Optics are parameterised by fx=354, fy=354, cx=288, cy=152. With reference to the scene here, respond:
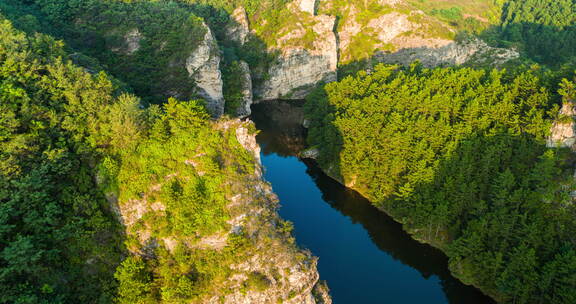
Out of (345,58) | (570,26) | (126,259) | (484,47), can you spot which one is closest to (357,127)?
(126,259)

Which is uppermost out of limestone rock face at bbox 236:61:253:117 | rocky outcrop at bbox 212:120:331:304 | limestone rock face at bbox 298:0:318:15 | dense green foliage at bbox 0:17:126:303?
limestone rock face at bbox 298:0:318:15

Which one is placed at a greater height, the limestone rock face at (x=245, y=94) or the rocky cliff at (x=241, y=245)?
the rocky cliff at (x=241, y=245)

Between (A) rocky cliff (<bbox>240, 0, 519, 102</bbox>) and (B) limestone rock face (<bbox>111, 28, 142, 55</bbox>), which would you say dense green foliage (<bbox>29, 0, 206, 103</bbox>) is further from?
(A) rocky cliff (<bbox>240, 0, 519, 102</bbox>)

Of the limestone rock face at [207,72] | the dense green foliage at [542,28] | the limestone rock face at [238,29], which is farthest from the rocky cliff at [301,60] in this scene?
the dense green foliage at [542,28]

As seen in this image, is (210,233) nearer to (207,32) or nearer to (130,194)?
(130,194)

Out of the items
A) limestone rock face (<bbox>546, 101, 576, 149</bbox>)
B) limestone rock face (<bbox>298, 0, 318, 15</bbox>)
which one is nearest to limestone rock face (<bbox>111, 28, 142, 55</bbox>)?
limestone rock face (<bbox>298, 0, 318, 15</bbox>)

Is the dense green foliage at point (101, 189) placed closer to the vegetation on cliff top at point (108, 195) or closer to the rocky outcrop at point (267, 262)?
the vegetation on cliff top at point (108, 195)
